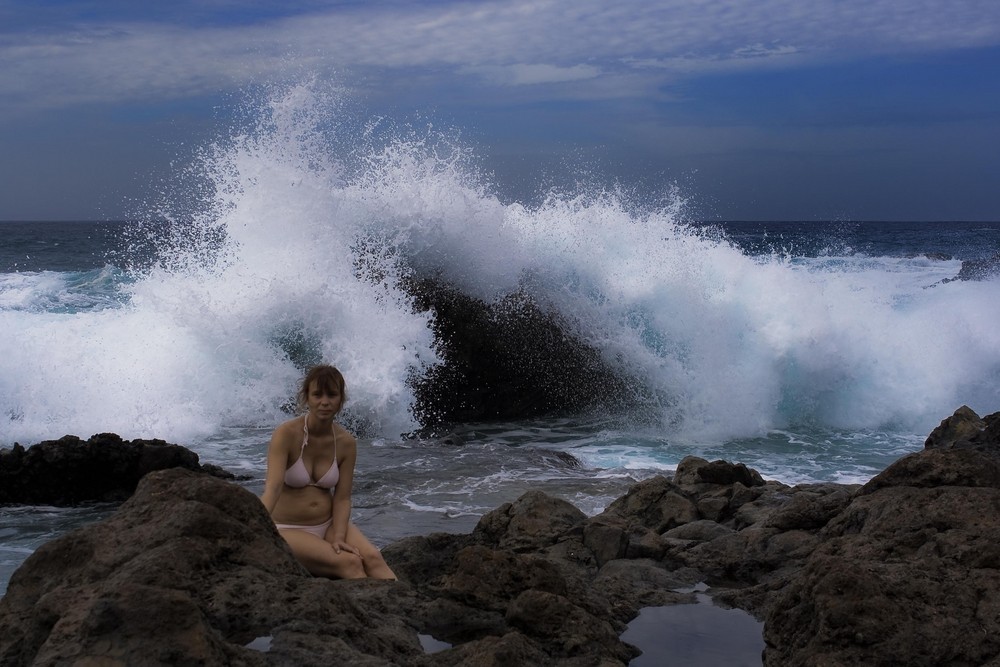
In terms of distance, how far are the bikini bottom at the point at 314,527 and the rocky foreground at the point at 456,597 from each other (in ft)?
1.59

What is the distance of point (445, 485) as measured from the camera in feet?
26.9

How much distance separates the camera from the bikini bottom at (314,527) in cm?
450

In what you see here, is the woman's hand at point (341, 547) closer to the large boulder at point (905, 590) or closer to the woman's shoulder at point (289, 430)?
the woman's shoulder at point (289, 430)

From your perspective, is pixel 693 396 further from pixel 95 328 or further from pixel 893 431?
pixel 95 328

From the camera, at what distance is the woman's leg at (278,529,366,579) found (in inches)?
172

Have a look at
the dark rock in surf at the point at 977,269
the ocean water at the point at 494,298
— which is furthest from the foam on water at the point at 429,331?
the dark rock in surf at the point at 977,269

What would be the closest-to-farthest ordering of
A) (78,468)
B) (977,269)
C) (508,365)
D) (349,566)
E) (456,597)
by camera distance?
(456,597)
(349,566)
(78,468)
(508,365)
(977,269)

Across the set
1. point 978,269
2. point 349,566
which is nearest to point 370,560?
point 349,566

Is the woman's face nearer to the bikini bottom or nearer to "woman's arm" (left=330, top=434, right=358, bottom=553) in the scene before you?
"woman's arm" (left=330, top=434, right=358, bottom=553)

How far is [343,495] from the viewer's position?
4555 millimetres

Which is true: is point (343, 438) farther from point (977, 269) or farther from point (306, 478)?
point (977, 269)

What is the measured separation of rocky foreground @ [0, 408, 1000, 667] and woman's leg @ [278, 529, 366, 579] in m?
0.40

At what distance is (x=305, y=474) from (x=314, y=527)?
0.25 meters

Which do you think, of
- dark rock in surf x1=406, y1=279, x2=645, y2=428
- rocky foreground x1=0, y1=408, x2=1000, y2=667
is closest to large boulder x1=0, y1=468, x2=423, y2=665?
rocky foreground x1=0, y1=408, x2=1000, y2=667
